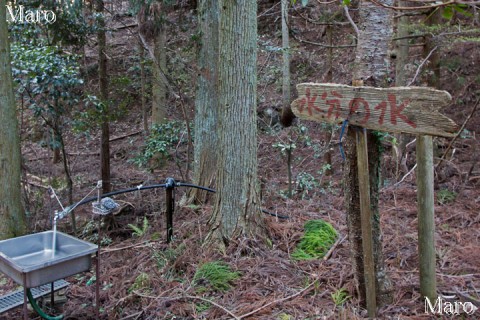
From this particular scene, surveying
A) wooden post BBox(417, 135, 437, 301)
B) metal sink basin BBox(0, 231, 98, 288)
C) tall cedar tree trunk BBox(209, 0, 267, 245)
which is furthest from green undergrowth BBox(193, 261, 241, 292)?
wooden post BBox(417, 135, 437, 301)

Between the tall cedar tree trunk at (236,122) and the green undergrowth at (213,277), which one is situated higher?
the tall cedar tree trunk at (236,122)

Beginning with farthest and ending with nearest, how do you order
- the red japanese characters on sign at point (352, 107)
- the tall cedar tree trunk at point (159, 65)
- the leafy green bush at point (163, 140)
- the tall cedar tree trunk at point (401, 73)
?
the leafy green bush at point (163, 140) < the tall cedar tree trunk at point (159, 65) < the tall cedar tree trunk at point (401, 73) < the red japanese characters on sign at point (352, 107)

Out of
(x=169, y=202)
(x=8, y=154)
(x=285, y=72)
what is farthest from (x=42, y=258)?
(x=285, y=72)

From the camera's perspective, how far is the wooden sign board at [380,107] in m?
2.80

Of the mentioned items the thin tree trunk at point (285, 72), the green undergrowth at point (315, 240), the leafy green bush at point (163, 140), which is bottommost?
the green undergrowth at point (315, 240)

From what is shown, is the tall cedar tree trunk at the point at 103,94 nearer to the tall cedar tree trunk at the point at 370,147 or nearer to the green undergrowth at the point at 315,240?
the green undergrowth at the point at 315,240

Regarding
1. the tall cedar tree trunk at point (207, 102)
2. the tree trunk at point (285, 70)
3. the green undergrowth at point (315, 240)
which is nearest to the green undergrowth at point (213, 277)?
the green undergrowth at point (315, 240)

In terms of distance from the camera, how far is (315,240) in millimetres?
4898

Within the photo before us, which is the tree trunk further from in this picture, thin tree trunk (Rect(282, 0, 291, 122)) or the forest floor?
the forest floor

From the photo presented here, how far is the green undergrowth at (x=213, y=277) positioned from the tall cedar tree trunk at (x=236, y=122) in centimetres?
52

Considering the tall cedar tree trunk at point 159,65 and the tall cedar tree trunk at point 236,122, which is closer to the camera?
the tall cedar tree trunk at point 236,122

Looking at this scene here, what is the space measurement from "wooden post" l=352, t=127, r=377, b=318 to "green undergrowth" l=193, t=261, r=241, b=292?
1.38m

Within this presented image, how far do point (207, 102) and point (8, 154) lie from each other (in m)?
2.98

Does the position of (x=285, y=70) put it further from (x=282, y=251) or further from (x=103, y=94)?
(x=282, y=251)
